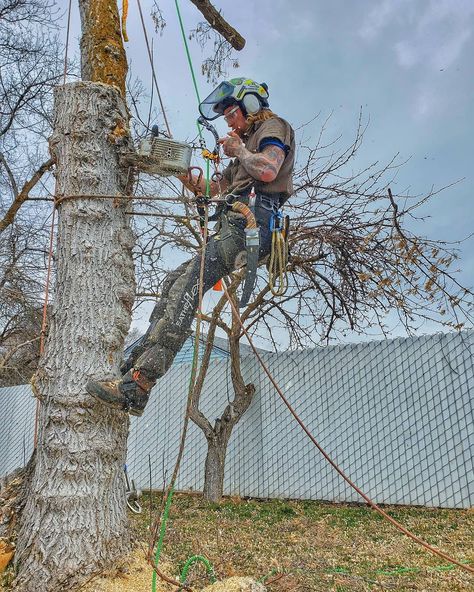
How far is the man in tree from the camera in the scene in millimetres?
2822

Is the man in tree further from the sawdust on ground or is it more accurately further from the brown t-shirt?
the sawdust on ground

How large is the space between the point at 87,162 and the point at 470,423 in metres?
4.79

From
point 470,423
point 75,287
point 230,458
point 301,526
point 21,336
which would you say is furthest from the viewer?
point 21,336

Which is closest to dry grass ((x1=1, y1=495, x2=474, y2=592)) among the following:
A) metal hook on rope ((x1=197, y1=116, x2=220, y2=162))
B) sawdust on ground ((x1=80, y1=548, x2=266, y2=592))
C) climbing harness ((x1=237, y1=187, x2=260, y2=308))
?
sawdust on ground ((x1=80, y1=548, x2=266, y2=592))

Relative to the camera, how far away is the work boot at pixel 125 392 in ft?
8.93

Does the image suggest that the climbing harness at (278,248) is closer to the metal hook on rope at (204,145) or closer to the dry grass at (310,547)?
the metal hook on rope at (204,145)

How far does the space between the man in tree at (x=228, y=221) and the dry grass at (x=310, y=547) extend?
912mm

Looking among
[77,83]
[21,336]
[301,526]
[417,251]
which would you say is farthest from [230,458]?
[21,336]

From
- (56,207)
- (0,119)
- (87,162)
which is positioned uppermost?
(0,119)

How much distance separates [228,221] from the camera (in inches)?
126

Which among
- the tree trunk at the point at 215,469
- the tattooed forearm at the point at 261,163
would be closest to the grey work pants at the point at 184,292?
the tattooed forearm at the point at 261,163

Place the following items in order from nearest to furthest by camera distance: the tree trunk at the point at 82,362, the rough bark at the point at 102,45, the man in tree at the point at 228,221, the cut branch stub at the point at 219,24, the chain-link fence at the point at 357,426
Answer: the tree trunk at the point at 82,362 < the man in tree at the point at 228,221 < the rough bark at the point at 102,45 < the cut branch stub at the point at 219,24 < the chain-link fence at the point at 357,426

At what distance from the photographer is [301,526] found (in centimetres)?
499

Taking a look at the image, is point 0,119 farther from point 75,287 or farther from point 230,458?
point 75,287
